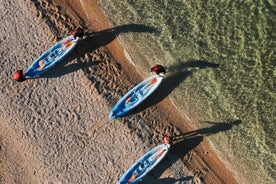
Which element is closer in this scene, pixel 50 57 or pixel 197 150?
pixel 197 150

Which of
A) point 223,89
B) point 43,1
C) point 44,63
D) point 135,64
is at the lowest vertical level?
point 223,89

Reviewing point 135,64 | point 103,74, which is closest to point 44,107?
point 103,74

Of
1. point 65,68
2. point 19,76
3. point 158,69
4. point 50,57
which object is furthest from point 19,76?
point 158,69

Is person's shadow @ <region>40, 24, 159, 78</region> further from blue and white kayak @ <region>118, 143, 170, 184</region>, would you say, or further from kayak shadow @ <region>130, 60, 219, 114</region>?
blue and white kayak @ <region>118, 143, 170, 184</region>

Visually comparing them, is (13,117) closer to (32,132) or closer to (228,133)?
(32,132)

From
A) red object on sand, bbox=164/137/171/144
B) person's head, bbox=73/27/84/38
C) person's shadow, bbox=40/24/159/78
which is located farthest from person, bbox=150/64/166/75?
person's head, bbox=73/27/84/38

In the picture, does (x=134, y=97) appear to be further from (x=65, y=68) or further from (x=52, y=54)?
(x=52, y=54)
